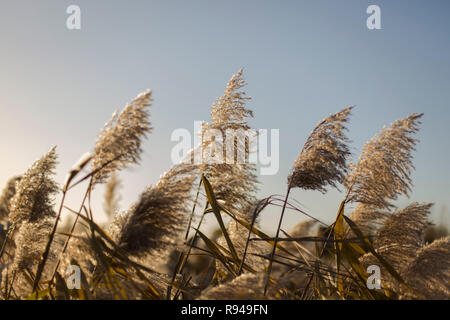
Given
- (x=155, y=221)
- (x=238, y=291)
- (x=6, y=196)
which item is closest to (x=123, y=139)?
(x=155, y=221)

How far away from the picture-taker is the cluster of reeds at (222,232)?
1.95m

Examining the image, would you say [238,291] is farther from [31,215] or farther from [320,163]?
[31,215]

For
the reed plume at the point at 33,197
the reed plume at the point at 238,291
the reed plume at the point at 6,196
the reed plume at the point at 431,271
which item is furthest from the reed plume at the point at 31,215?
the reed plume at the point at 431,271

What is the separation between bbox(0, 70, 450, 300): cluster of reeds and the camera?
6.40ft

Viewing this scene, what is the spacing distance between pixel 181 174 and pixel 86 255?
71cm

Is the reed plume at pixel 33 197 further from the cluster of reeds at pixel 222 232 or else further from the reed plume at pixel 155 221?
the reed plume at pixel 155 221

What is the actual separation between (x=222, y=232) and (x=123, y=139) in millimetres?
950

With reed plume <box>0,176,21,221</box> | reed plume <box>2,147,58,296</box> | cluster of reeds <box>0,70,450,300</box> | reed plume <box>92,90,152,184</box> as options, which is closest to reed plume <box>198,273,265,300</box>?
cluster of reeds <box>0,70,450,300</box>

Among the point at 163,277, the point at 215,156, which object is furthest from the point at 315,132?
the point at 163,277

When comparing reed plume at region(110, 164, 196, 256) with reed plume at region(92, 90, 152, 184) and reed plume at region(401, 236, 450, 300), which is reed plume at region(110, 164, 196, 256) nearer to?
reed plume at region(92, 90, 152, 184)

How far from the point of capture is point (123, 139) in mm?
2094

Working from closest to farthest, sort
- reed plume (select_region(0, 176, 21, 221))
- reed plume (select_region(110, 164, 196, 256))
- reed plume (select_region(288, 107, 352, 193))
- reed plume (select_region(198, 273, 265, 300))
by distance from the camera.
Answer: reed plume (select_region(198, 273, 265, 300)) → reed plume (select_region(110, 164, 196, 256)) → reed plume (select_region(288, 107, 352, 193)) → reed plume (select_region(0, 176, 21, 221))

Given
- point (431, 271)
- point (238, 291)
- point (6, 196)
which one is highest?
Result: point (6, 196)
